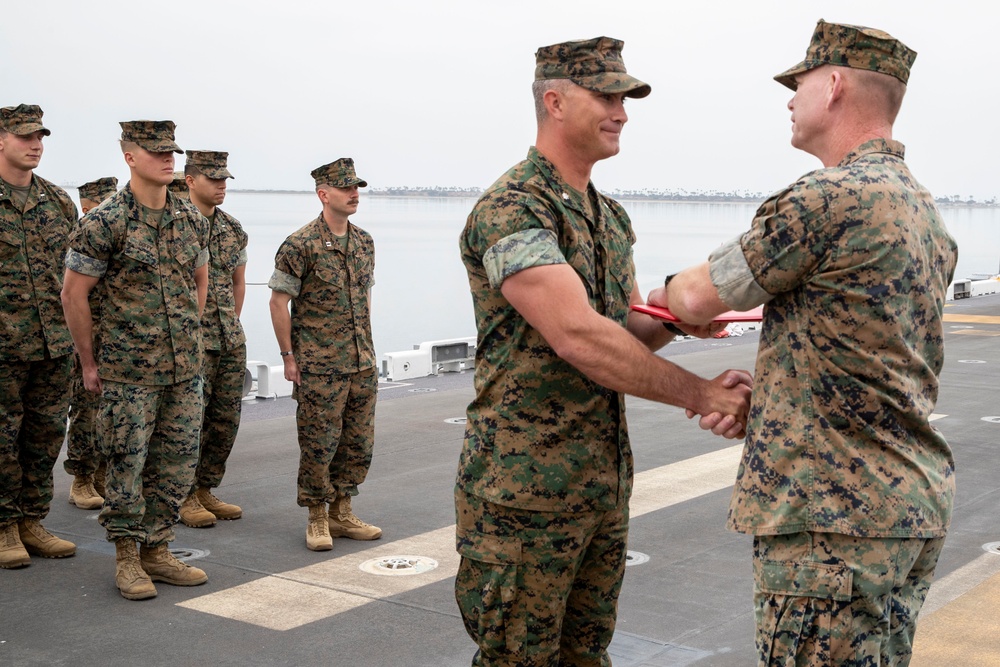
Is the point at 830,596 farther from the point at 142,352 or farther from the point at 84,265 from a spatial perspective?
the point at 84,265

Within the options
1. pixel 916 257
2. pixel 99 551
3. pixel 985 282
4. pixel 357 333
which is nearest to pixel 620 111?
pixel 916 257

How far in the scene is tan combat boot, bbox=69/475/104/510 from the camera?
261 inches

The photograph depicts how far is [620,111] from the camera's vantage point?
114 inches

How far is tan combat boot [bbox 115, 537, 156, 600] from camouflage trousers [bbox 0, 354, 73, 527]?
828 millimetres

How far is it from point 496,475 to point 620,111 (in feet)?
3.16

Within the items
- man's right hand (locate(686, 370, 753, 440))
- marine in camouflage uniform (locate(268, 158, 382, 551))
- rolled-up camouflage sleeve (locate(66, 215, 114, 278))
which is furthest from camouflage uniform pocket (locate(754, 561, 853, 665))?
marine in camouflage uniform (locate(268, 158, 382, 551))

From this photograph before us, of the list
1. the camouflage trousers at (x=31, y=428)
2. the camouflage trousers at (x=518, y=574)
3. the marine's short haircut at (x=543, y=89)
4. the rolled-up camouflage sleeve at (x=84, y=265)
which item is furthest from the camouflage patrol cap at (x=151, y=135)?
the camouflage trousers at (x=518, y=574)

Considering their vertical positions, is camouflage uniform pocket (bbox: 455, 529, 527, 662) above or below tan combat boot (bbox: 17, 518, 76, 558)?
above

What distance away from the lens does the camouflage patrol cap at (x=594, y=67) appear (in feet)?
9.28

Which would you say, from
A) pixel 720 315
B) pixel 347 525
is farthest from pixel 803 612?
pixel 347 525

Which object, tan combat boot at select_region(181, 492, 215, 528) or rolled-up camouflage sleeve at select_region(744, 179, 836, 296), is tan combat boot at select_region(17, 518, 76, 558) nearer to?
tan combat boot at select_region(181, 492, 215, 528)

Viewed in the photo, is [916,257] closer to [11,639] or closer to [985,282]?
[11,639]

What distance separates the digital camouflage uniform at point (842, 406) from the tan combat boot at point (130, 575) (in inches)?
131

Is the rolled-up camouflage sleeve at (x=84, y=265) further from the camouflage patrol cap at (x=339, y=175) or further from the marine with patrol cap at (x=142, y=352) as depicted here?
the camouflage patrol cap at (x=339, y=175)
